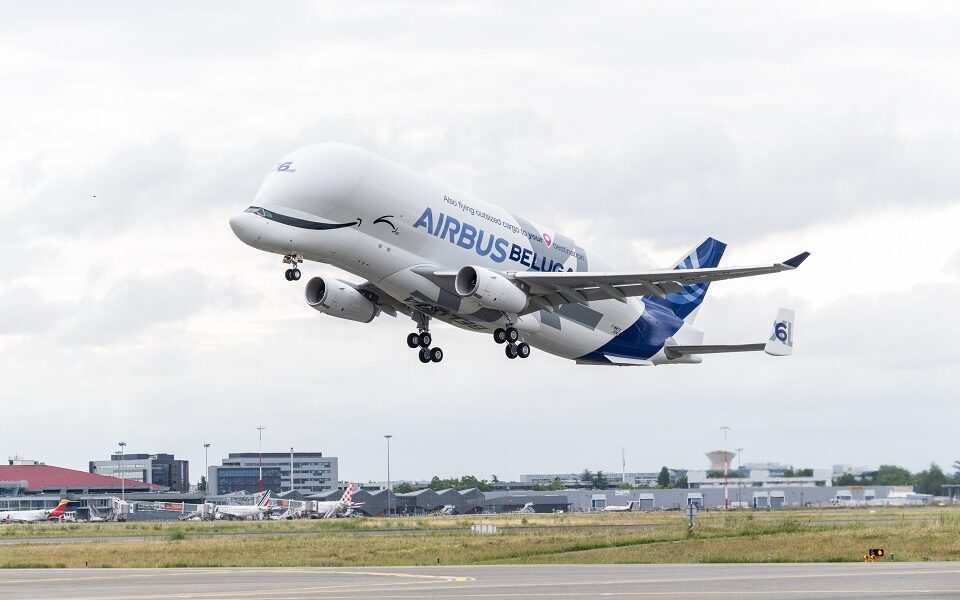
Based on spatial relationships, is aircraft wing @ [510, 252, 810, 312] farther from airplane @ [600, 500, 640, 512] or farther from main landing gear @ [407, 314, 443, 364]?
airplane @ [600, 500, 640, 512]

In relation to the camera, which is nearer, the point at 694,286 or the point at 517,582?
the point at 517,582

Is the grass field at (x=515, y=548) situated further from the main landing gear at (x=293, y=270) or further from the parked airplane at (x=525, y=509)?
the parked airplane at (x=525, y=509)

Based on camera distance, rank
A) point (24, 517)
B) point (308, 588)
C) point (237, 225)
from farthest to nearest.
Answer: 1. point (24, 517)
2. point (237, 225)
3. point (308, 588)

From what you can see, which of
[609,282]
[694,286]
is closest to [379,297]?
[609,282]

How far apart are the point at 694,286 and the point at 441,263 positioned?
2034 centimetres

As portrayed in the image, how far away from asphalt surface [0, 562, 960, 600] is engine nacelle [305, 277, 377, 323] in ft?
37.5

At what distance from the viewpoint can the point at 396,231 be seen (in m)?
47.4

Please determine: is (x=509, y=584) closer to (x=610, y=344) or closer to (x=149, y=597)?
(x=149, y=597)

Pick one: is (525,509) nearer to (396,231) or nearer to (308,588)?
(396,231)

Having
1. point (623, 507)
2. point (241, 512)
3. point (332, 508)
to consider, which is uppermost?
point (332, 508)

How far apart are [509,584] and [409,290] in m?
16.2

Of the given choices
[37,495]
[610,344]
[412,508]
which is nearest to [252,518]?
[412,508]

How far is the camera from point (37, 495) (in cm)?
18775

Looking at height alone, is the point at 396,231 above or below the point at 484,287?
above
